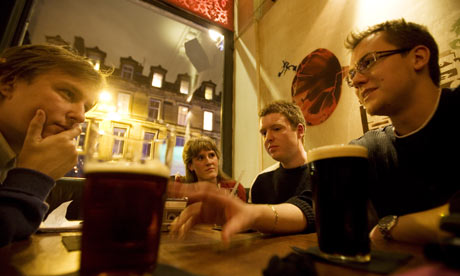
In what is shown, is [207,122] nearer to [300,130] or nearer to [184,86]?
[184,86]

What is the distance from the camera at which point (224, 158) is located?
4.04 metres

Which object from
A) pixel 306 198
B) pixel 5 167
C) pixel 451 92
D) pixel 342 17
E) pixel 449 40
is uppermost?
pixel 342 17

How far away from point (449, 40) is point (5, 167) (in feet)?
9.71

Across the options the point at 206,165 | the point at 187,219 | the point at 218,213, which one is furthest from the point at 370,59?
the point at 206,165

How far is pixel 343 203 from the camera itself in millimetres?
570

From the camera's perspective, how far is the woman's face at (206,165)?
120 inches

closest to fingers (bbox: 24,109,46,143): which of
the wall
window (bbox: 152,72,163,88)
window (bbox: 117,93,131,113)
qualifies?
the wall

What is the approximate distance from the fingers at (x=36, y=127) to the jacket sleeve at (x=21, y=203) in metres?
0.26

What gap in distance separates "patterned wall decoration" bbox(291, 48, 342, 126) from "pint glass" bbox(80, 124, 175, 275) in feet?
7.35

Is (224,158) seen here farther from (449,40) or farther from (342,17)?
(449,40)

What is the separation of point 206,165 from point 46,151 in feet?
6.90

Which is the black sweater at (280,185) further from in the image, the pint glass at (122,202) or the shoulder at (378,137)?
the pint glass at (122,202)

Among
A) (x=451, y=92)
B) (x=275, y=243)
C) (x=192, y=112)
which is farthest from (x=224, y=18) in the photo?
(x=192, y=112)

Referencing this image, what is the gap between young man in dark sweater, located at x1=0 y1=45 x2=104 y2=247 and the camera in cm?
106
